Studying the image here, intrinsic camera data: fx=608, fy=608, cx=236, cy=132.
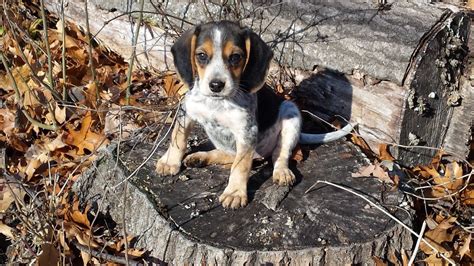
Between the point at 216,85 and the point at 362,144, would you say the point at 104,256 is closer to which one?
the point at 216,85

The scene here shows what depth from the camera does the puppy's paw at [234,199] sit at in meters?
3.92

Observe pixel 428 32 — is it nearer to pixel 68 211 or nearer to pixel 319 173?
pixel 319 173

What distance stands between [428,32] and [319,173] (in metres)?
1.42

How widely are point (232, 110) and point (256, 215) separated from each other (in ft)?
2.48

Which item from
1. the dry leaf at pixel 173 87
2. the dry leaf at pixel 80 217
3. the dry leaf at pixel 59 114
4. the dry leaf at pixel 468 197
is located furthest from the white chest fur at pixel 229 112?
the dry leaf at pixel 468 197

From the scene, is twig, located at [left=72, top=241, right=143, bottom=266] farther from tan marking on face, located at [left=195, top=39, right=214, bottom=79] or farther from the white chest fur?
tan marking on face, located at [left=195, top=39, right=214, bottom=79]

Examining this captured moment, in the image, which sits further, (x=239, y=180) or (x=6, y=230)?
(x=6, y=230)

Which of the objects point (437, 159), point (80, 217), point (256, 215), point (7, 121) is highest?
point (256, 215)

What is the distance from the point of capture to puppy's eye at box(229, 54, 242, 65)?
380 centimetres

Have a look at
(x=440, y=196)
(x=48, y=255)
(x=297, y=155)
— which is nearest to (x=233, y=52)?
(x=297, y=155)

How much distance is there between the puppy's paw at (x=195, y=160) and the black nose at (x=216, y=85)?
2.78 feet

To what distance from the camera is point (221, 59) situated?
148 inches

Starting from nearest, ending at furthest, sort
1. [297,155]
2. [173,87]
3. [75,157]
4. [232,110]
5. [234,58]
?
[234,58] → [232,110] → [297,155] → [75,157] → [173,87]

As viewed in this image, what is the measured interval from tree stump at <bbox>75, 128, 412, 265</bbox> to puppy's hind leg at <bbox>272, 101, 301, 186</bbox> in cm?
11
